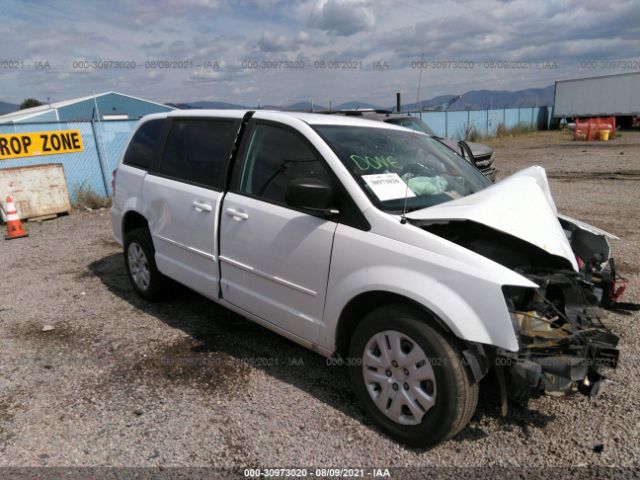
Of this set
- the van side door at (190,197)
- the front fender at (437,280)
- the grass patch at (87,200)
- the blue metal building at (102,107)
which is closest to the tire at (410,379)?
the front fender at (437,280)

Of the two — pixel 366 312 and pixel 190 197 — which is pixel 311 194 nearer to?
pixel 366 312

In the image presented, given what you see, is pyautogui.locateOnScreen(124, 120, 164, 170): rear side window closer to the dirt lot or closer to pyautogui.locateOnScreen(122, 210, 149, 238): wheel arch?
pyautogui.locateOnScreen(122, 210, 149, 238): wheel arch

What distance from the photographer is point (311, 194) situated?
2.70m

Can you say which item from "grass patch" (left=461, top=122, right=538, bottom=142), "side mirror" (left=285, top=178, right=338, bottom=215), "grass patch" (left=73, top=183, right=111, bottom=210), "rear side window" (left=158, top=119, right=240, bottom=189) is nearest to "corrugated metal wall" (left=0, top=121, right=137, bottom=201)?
"grass patch" (left=73, top=183, right=111, bottom=210)

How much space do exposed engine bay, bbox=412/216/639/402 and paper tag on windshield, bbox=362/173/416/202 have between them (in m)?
0.31

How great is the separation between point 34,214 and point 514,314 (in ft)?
30.9

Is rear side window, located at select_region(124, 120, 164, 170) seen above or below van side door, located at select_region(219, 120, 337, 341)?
above

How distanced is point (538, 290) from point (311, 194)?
132cm

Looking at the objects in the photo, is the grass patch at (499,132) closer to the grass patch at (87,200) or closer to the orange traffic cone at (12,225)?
the grass patch at (87,200)

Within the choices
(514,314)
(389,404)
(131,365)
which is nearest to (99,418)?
(131,365)

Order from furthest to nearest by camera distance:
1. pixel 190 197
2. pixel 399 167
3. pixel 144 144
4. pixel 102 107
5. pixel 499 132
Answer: pixel 102 107 < pixel 499 132 < pixel 144 144 < pixel 190 197 < pixel 399 167

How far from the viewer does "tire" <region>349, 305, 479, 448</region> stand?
2.38 metres

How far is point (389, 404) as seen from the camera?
2666 mm

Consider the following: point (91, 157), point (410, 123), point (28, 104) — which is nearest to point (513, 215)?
point (410, 123)
